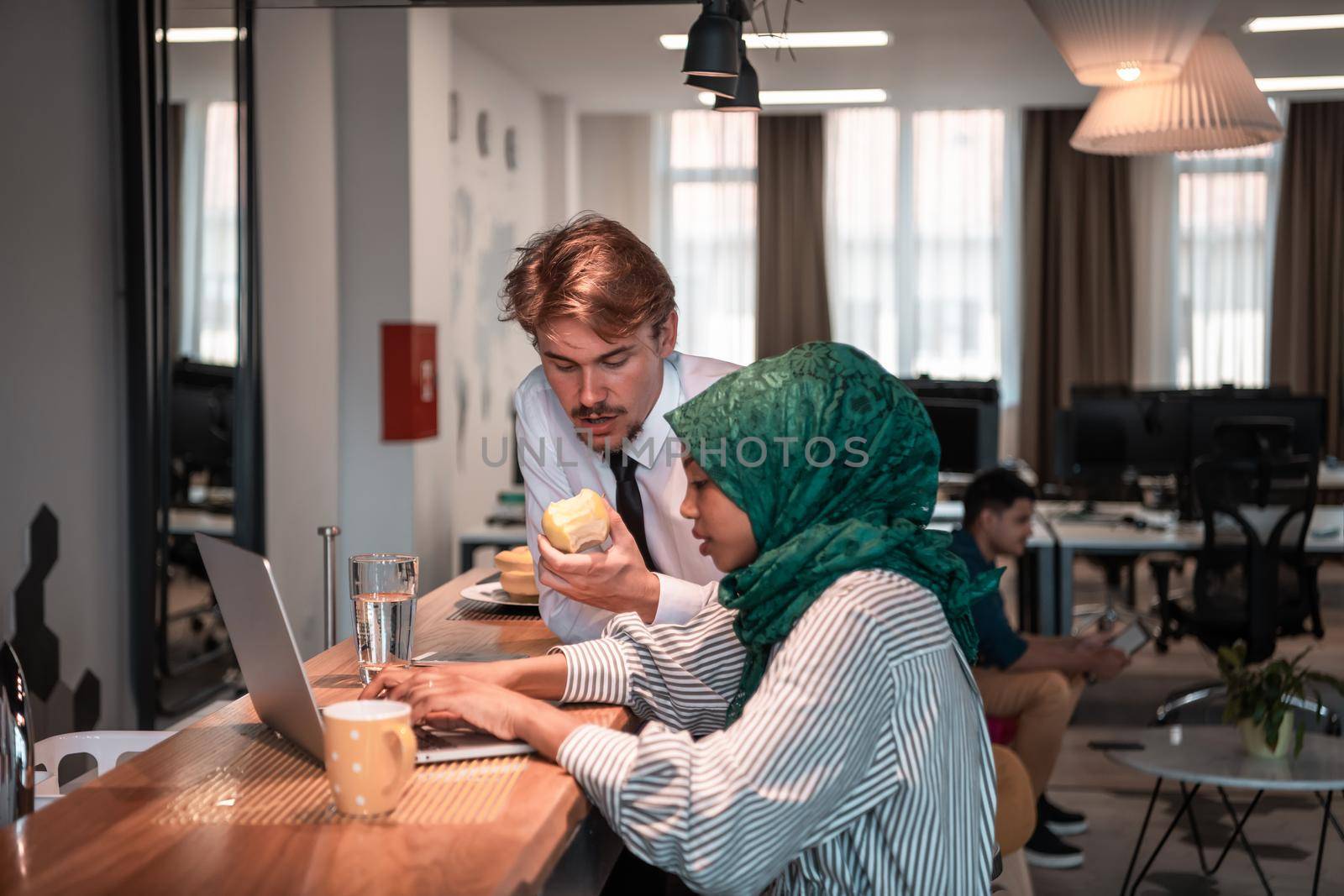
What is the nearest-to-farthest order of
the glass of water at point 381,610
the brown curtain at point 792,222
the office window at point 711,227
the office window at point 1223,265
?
the glass of water at point 381,610
the office window at point 1223,265
the brown curtain at point 792,222
the office window at point 711,227

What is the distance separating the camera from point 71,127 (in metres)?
3.14

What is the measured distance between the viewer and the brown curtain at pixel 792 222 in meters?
9.19

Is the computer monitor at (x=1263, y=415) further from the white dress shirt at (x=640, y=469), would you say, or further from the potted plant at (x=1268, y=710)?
the white dress shirt at (x=640, y=469)

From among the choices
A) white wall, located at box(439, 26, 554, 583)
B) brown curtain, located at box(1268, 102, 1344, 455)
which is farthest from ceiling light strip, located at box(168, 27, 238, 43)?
brown curtain, located at box(1268, 102, 1344, 455)

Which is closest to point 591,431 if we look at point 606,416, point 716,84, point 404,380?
point 606,416

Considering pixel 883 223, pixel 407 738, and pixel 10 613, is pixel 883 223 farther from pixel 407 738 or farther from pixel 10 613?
pixel 407 738

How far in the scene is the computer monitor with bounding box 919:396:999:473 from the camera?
5746 millimetres

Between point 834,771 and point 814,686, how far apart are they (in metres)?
0.07

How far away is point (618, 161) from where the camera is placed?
932cm

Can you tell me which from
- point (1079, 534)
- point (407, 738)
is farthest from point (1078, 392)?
point (407, 738)

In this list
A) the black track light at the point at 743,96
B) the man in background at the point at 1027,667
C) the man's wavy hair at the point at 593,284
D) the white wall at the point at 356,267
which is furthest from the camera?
the white wall at the point at 356,267

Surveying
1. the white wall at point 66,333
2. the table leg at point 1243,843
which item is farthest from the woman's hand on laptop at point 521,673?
the table leg at point 1243,843

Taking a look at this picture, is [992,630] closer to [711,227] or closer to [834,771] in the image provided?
[834,771]

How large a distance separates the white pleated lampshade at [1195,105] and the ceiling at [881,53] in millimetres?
941
